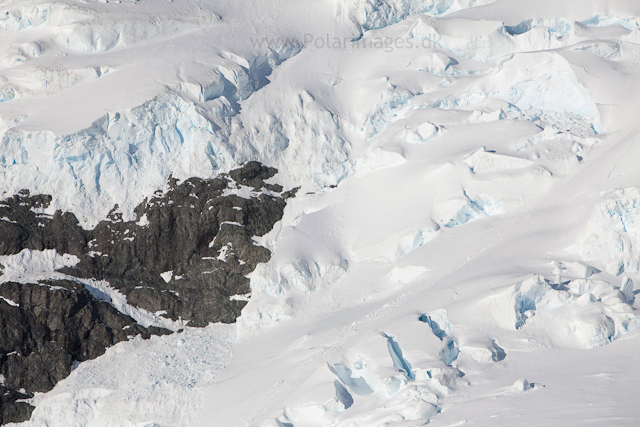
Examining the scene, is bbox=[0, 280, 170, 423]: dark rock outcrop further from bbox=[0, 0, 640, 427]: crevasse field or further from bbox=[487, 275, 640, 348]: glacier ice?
bbox=[487, 275, 640, 348]: glacier ice

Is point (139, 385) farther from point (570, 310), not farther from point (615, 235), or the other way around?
point (615, 235)

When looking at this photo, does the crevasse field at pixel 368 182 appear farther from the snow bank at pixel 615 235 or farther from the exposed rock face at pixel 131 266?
the exposed rock face at pixel 131 266

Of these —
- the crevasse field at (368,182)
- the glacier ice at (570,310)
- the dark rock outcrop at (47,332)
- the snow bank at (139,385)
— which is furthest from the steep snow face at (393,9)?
the glacier ice at (570,310)

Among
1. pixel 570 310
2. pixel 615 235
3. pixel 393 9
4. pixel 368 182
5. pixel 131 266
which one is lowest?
pixel 131 266

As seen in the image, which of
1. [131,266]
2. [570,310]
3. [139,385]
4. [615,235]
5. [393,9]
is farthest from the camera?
[393,9]

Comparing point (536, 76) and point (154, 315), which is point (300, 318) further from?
point (536, 76)

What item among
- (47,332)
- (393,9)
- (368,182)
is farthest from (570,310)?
(393,9)
